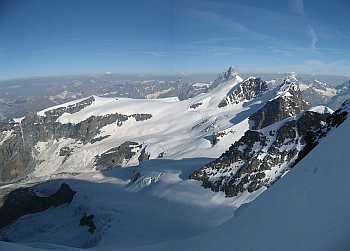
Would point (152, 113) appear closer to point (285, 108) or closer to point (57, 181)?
point (57, 181)

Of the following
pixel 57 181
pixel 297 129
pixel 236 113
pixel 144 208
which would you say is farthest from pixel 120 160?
pixel 297 129

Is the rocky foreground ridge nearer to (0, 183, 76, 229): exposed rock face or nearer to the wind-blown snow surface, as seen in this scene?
the wind-blown snow surface

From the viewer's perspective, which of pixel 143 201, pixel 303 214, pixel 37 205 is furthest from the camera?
pixel 37 205

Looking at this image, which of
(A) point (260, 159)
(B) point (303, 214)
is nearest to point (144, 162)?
(A) point (260, 159)

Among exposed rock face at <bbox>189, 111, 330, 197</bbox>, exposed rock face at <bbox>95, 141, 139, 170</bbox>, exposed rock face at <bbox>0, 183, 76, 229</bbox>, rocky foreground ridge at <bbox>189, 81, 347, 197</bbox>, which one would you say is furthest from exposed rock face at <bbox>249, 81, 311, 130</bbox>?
exposed rock face at <bbox>0, 183, 76, 229</bbox>

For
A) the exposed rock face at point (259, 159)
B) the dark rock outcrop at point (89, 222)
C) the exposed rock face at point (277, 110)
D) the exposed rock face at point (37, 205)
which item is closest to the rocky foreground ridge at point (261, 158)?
the exposed rock face at point (259, 159)

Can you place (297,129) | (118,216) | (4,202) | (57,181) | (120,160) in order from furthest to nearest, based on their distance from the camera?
(120,160) → (57,181) → (4,202) → (297,129) → (118,216)

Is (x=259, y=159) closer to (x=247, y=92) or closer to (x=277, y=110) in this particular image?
(x=277, y=110)
